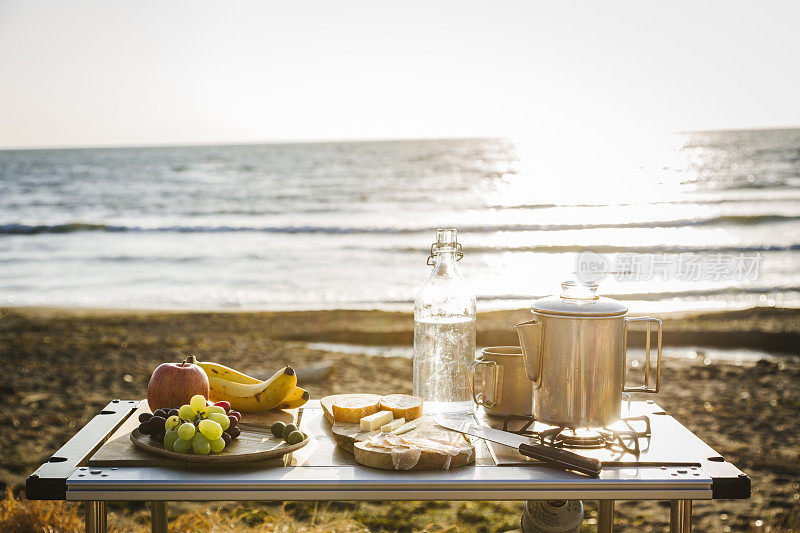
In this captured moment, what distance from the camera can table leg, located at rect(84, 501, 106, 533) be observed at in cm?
160

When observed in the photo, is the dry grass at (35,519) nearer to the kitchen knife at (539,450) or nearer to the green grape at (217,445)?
the green grape at (217,445)

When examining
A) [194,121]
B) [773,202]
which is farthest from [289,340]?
[194,121]

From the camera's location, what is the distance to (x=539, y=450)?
1521 mm

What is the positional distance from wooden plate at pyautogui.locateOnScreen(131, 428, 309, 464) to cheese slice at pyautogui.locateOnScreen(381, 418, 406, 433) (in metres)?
0.18

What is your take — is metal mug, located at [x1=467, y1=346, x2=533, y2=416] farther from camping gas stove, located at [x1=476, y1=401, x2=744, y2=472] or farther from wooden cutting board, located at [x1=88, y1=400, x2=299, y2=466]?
wooden cutting board, located at [x1=88, y1=400, x2=299, y2=466]

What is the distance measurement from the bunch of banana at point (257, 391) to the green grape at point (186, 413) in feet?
1.04

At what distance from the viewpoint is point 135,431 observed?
1716mm

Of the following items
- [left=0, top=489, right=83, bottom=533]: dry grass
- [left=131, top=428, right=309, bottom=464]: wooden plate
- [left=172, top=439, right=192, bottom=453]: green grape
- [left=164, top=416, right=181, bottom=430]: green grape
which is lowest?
[left=0, top=489, right=83, bottom=533]: dry grass

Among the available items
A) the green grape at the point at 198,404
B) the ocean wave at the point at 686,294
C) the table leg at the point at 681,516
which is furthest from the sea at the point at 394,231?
the green grape at the point at 198,404

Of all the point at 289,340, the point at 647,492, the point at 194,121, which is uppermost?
the point at 194,121

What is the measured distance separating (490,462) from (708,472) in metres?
0.45

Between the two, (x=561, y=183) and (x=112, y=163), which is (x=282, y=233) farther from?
(x=112, y=163)

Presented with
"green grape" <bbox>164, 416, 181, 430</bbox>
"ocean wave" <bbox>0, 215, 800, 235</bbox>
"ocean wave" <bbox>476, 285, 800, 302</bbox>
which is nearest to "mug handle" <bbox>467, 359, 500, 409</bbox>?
"green grape" <bbox>164, 416, 181, 430</bbox>

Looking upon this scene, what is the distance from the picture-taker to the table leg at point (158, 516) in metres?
2.15
